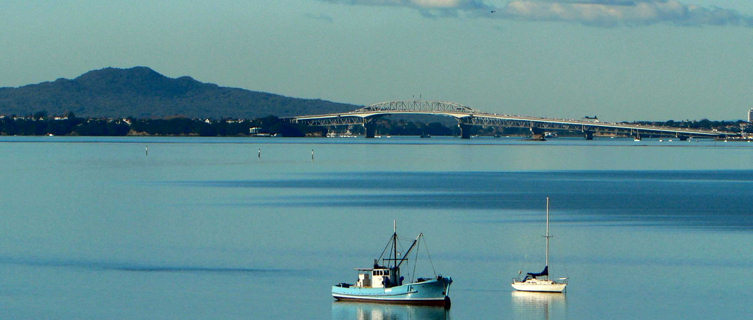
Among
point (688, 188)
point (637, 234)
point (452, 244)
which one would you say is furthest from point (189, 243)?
point (688, 188)

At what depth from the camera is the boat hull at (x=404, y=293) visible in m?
28.7

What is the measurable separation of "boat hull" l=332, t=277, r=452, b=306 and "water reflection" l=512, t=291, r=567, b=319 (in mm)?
1678

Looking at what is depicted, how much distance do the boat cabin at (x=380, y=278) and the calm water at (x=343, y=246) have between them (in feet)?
2.13

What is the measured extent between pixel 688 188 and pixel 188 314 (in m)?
50.9

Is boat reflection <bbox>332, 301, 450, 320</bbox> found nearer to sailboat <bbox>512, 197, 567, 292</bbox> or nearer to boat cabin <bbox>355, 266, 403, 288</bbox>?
boat cabin <bbox>355, 266, 403, 288</bbox>

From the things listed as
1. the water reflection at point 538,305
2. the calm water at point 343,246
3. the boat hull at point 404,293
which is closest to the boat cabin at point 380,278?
the boat hull at point 404,293

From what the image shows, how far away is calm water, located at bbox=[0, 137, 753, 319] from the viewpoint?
28828 millimetres

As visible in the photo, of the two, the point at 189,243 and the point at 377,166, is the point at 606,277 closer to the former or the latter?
the point at 189,243

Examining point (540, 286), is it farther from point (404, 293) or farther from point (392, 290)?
point (392, 290)

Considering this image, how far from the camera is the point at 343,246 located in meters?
39.4

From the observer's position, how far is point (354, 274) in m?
33.2

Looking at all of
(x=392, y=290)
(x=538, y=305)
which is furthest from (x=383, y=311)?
(x=538, y=305)

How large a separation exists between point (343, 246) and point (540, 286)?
9903 mm

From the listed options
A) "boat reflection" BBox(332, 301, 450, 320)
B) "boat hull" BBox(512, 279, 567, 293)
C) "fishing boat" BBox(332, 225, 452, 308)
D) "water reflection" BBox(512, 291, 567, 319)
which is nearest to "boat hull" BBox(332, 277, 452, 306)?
"fishing boat" BBox(332, 225, 452, 308)
